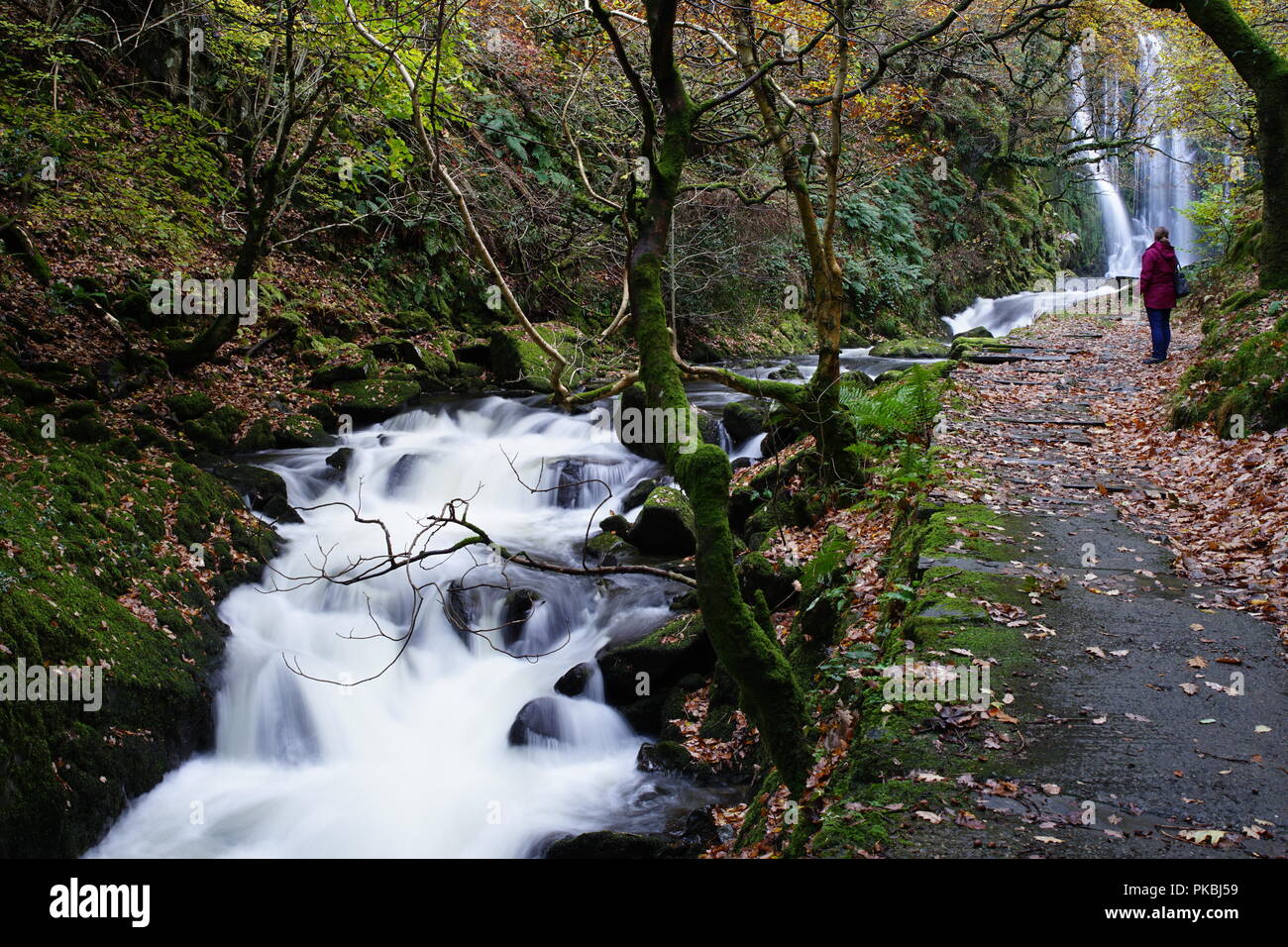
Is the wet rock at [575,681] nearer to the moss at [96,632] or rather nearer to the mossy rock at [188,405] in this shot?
the moss at [96,632]

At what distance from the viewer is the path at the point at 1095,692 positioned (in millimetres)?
3244

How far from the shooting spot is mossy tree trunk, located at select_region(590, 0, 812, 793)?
159 inches

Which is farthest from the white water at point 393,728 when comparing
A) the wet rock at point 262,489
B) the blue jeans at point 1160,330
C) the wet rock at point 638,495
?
the blue jeans at point 1160,330

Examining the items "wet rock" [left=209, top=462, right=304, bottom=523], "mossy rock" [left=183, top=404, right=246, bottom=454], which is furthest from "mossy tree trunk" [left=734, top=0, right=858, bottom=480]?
"mossy rock" [left=183, top=404, right=246, bottom=454]

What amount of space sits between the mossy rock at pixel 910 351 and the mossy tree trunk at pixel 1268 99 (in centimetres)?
982

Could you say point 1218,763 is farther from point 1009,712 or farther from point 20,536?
point 20,536

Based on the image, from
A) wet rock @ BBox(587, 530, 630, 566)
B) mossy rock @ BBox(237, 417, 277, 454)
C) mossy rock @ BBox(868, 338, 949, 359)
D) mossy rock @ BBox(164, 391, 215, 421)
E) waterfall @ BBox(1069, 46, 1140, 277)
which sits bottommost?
wet rock @ BBox(587, 530, 630, 566)

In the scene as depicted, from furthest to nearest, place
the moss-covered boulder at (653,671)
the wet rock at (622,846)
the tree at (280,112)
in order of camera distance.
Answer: the tree at (280,112), the moss-covered boulder at (653,671), the wet rock at (622,846)

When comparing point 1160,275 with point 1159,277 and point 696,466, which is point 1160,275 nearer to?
point 1159,277

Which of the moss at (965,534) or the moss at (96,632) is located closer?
the moss at (96,632)

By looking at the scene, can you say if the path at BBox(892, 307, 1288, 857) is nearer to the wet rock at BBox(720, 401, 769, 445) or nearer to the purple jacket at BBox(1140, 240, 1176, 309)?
the wet rock at BBox(720, 401, 769, 445)

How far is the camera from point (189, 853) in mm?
6332

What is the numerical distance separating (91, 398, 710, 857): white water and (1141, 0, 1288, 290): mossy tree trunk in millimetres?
9164

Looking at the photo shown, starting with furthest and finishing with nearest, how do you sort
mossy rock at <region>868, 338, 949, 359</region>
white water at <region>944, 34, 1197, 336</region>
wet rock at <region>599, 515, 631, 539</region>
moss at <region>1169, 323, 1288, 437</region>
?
1. white water at <region>944, 34, 1197, 336</region>
2. mossy rock at <region>868, 338, 949, 359</region>
3. wet rock at <region>599, 515, 631, 539</region>
4. moss at <region>1169, 323, 1288, 437</region>
